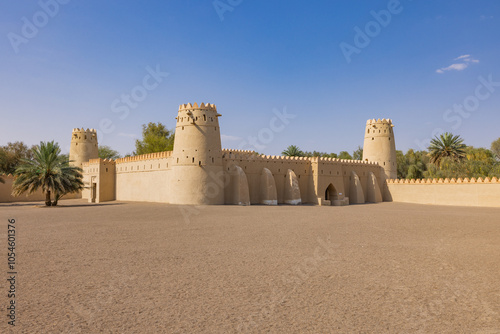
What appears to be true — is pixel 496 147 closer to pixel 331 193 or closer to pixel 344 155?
pixel 344 155

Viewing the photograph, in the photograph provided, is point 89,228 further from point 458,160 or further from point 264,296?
point 458,160

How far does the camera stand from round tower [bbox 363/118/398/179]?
3459 centimetres

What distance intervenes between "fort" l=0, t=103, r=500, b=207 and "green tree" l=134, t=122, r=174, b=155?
12.4 meters

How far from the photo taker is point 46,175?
22.7 m

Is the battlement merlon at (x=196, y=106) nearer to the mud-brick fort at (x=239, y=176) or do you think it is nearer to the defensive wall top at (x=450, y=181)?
the mud-brick fort at (x=239, y=176)

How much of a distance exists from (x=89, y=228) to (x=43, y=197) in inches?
1027

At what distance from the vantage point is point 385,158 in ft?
114

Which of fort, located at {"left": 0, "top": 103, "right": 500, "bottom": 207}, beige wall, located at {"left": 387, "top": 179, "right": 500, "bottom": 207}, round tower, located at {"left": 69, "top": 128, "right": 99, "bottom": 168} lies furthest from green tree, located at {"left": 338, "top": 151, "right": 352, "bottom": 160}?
round tower, located at {"left": 69, "top": 128, "right": 99, "bottom": 168}

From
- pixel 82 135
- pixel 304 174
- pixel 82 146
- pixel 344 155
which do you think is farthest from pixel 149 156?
pixel 344 155

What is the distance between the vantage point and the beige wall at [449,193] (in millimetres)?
24594

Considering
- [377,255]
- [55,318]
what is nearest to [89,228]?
[55,318]

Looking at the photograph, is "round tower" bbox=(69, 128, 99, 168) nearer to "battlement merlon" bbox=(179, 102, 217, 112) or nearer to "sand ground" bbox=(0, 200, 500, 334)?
"battlement merlon" bbox=(179, 102, 217, 112)

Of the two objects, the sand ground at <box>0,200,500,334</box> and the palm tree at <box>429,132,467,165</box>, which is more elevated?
the palm tree at <box>429,132,467,165</box>

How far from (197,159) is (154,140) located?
26.9 m
